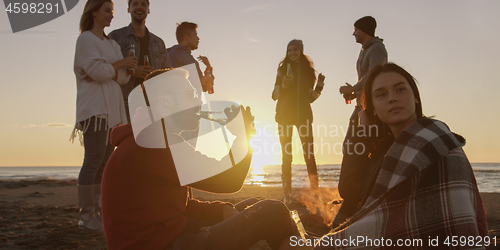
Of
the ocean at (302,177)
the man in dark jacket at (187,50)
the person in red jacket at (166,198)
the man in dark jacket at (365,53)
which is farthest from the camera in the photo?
the ocean at (302,177)

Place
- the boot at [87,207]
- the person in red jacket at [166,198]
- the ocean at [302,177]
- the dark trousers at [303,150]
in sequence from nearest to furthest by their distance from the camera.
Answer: the person in red jacket at [166,198]
the boot at [87,207]
the dark trousers at [303,150]
the ocean at [302,177]

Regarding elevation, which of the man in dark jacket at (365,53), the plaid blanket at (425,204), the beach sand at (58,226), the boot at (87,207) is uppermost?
the man in dark jacket at (365,53)

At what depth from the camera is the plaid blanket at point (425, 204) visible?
1.46 meters

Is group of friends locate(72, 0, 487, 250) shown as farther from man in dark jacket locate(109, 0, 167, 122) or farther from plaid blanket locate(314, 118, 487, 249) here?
man in dark jacket locate(109, 0, 167, 122)

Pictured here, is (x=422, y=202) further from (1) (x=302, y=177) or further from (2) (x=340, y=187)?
(1) (x=302, y=177)

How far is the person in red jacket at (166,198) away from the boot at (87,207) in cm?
148

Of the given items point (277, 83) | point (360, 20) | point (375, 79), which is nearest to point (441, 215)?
point (375, 79)

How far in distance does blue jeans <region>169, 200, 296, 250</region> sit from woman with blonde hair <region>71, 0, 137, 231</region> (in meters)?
1.69

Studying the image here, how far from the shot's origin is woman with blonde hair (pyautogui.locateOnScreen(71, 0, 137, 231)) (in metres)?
3.04

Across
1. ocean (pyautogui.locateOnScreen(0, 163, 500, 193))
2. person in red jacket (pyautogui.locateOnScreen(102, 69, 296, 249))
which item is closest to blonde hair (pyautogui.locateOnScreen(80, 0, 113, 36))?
person in red jacket (pyautogui.locateOnScreen(102, 69, 296, 249))

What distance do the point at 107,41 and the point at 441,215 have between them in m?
3.29

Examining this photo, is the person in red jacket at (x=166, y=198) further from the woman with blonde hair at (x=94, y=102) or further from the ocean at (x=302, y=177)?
the ocean at (x=302, y=177)

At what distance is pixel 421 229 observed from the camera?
58.9 inches

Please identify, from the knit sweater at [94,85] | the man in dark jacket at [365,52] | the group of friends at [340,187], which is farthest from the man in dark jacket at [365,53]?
the knit sweater at [94,85]
